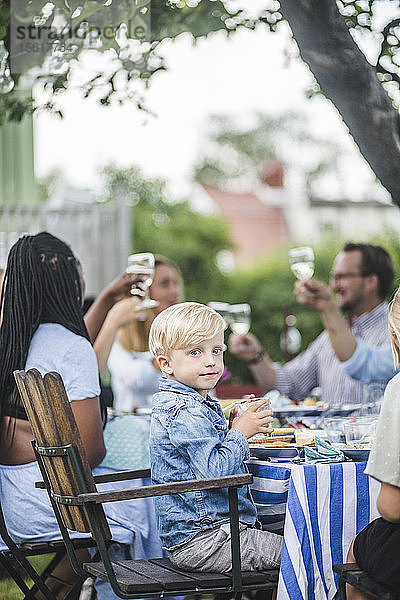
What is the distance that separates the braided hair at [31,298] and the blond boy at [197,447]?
0.67m

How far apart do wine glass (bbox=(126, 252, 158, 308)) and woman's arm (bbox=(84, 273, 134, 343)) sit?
41mm

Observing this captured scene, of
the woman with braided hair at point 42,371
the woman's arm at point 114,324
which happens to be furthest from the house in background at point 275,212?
the woman with braided hair at point 42,371

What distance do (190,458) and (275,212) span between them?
2872 centimetres

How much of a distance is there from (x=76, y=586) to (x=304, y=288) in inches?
80.6

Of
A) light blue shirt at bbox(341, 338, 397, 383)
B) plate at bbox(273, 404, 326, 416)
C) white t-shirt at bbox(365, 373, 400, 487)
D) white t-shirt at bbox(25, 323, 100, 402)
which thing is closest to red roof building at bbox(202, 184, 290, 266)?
light blue shirt at bbox(341, 338, 397, 383)

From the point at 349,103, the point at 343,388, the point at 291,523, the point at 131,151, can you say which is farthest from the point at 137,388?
the point at 131,151

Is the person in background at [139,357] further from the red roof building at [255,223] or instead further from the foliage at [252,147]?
the foliage at [252,147]

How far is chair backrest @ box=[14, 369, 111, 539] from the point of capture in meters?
2.69

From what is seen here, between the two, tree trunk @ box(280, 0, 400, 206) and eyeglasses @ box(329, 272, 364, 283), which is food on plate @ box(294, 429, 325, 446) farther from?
eyeglasses @ box(329, 272, 364, 283)

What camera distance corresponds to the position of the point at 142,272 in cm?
425

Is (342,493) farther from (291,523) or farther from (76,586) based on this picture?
(76,586)

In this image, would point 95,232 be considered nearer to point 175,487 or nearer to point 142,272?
point 142,272

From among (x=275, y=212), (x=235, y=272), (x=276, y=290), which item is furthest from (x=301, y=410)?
(x=275, y=212)

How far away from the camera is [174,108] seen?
89.5 feet
